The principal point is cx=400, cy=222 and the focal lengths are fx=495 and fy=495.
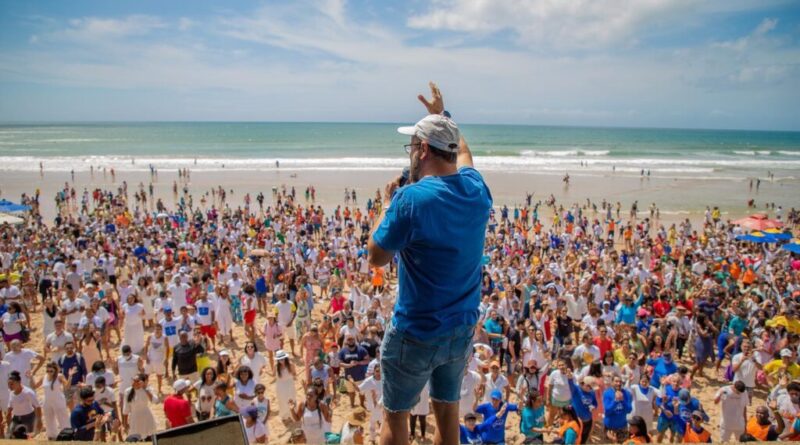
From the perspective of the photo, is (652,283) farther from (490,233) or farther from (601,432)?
(490,233)

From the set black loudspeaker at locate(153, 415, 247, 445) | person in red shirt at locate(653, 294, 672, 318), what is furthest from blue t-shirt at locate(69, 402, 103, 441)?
person in red shirt at locate(653, 294, 672, 318)

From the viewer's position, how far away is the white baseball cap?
5.98 ft

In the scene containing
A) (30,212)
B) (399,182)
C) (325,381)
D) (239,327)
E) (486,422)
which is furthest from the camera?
(30,212)

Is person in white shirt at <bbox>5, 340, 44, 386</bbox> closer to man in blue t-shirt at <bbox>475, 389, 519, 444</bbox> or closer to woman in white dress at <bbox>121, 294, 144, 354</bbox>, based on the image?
woman in white dress at <bbox>121, 294, 144, 354</bbox>

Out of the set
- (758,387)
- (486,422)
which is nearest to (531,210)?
(758,387)

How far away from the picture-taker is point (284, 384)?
7.46m

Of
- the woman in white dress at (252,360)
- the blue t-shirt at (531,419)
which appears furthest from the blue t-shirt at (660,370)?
the woman in white dress at (252,360)

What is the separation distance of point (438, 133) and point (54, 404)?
23.2 ft

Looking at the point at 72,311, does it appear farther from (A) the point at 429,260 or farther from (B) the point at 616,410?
(A) the point at 429,260

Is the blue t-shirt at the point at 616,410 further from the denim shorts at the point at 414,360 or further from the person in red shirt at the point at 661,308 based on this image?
the denim shorts at the point at 414,360

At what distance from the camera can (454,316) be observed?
71.2 inches

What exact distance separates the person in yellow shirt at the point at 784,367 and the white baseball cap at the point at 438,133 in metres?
8.98

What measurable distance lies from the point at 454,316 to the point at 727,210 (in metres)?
33.1

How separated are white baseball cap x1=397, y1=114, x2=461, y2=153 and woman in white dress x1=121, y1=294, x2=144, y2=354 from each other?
28.7 ft
